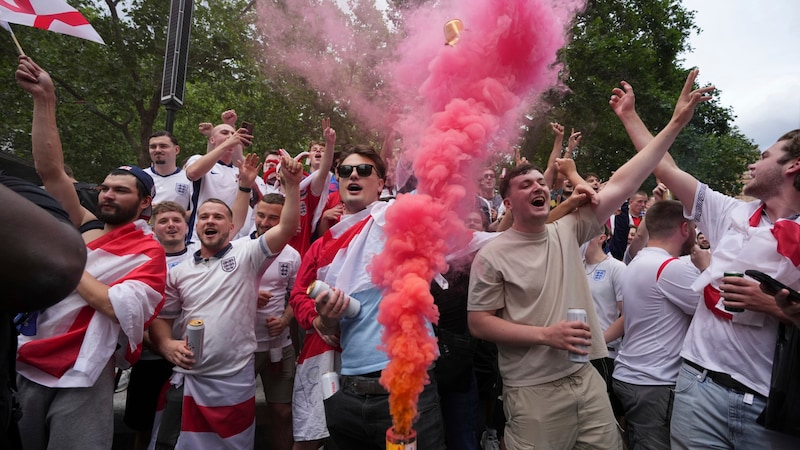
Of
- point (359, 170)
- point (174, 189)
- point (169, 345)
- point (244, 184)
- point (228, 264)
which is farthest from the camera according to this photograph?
point (174, 189)

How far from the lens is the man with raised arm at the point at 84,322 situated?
107 inches

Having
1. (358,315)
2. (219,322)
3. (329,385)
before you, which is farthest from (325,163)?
(329,385)

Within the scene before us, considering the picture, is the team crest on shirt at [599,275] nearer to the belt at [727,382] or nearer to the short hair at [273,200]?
the belt at [727,382]

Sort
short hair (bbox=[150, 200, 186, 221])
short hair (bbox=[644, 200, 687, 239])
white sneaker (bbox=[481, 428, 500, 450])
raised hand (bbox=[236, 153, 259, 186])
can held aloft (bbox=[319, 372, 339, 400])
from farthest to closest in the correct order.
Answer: raised hand (bbox=[236, 153, 259, 186])
short hair (bbox=[150, 200, 186, 221])
white sneaker (bbox=[481, 428, 500, 450])
short hair (bbox=[644, 200, 687, 239])
can held aloft (bbox=[319, 372, 339, 400])

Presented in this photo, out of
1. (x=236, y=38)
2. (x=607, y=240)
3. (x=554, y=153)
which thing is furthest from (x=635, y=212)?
(x=236, y=38)

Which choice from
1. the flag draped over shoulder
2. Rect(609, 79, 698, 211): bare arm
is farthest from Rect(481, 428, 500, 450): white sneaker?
the flag draped over shoulder

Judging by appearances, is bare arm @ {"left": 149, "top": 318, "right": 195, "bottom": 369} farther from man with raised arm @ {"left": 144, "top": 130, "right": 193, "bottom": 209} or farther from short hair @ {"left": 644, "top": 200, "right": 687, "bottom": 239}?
short hair @ {"left": 644, "top": 200, "right": 687, "bottom": 239}

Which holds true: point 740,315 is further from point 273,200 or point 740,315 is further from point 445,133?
point 273,200

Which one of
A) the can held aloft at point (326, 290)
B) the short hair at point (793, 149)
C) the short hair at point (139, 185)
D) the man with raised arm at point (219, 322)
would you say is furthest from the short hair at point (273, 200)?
the short hair at point (793, 149)

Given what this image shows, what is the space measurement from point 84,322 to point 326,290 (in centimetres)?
159

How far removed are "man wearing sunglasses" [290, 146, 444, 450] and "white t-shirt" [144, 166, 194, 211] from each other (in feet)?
9.02

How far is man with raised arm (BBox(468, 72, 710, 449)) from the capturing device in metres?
2.59

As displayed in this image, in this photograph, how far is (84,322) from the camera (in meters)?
2.89

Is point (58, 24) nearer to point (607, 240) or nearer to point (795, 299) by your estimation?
point (795, 299)
